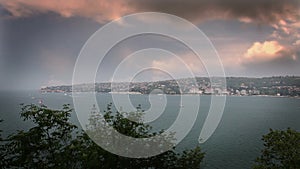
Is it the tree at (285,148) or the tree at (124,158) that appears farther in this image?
the tree at (285,148)

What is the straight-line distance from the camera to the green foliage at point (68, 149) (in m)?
8.70

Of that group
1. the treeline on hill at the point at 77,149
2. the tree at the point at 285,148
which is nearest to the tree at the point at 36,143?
the treeline on hill at the point at 77,149

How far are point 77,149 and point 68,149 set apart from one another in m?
0.36

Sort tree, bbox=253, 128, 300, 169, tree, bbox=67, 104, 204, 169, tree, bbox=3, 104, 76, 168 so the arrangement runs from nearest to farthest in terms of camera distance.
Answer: tree, bbox=3, 104, 76, 168 → tree, bbox=67, 104, 204, 169 → tree, bbox=253, 128, 300, 169

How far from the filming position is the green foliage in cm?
870

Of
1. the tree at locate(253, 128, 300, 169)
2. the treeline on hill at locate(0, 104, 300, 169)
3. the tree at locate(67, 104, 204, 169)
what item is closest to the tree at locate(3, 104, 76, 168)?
the treeline on hill at locate(0, 104, 300, 169)

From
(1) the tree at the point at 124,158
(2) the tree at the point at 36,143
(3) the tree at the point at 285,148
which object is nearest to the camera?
(2) the tree at the point at 36,143

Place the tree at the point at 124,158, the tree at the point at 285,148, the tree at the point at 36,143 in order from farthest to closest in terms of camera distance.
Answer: the tree at the point at 285,148
the tree at the point at 124,158
the tree at the point at 36,143

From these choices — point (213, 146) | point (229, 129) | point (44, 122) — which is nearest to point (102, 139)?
point (44, 122)

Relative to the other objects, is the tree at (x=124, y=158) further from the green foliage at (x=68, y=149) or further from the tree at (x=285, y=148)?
the tree at (x=285, y=148)

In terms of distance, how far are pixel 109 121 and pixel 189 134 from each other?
40.1 m

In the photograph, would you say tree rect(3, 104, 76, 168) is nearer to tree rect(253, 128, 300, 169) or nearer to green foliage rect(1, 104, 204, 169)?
green foliage rect(1, 104, 204, 169)

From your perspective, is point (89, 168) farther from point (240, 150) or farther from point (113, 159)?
point (240, 150)

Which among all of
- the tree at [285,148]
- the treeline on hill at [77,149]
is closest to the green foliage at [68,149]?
the treeline on hill at [77,149]
